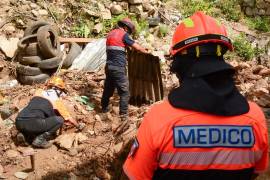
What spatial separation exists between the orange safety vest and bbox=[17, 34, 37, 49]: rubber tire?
6.68 metres

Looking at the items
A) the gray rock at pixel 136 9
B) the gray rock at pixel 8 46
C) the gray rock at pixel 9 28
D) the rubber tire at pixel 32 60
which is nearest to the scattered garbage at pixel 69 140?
the rubber tire at pixel 32 60

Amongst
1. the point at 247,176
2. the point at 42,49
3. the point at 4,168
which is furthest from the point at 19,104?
the point at 247,176

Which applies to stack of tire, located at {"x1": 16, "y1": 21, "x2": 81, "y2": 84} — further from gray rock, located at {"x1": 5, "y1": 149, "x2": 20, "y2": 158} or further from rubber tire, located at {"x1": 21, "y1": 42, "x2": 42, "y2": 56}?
gray rock, located at {"x1": 5, "y1": 149, "x2": 20, "y2": 158}

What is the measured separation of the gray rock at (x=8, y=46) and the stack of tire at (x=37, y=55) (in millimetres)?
361

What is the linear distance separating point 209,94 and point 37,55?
688 cm

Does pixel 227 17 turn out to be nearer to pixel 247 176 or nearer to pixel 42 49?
pixel 42 49

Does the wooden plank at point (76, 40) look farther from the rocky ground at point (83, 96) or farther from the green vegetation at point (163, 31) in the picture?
the green vegetation at point (163, 31)

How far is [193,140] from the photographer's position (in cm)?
191

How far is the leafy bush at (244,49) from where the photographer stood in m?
9.60

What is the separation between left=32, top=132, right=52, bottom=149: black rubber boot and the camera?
19.9 feet

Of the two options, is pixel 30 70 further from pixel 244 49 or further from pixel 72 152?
pixel 244 49

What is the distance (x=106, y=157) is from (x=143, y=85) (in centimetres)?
254

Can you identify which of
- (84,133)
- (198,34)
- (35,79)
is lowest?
(84,133)

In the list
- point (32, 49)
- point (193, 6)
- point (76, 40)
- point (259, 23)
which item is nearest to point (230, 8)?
point (259, 23)
